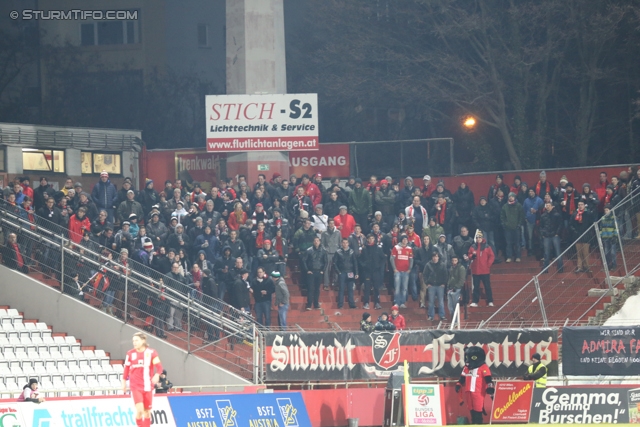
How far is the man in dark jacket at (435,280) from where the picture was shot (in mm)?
25250

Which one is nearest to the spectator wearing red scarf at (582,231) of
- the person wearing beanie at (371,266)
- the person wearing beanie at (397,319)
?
the person wearing beanie at (371,266)

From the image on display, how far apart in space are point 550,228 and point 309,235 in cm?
596

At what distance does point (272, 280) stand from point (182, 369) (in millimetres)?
2985

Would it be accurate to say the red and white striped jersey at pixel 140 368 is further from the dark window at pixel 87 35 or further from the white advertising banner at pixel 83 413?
the dark window at pixel 87 35

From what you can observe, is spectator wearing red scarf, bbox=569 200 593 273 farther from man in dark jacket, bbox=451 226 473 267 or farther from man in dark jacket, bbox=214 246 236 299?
man in dark jacket, bbox=214 246 236 299

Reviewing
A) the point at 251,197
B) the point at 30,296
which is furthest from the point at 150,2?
the point at 30,296

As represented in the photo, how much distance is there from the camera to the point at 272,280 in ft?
80.7

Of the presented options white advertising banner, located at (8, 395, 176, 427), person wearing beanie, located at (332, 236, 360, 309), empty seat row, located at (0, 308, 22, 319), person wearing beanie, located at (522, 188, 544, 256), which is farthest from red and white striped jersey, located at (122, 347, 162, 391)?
person wearing beanie, located at (522, 188, 544, 256)

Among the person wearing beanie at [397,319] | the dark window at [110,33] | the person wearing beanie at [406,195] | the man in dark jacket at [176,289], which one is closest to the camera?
the man in dark jacket at [176,289]

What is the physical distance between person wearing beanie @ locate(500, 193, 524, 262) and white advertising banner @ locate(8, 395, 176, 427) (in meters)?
11.7

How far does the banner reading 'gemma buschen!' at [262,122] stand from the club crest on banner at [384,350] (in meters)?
12.4

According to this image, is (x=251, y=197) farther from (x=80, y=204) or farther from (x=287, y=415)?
(x=287, y=415)

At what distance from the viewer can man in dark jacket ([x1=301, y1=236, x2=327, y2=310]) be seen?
2577 centimetres

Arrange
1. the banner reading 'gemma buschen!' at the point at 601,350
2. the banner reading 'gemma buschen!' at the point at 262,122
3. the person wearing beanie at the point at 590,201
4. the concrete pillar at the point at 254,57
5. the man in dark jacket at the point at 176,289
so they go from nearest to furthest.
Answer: the banner reading 'gemma buschen!' at the point at 601,350, the man in dark jacket at the point at 176,289, the person wearing beanie at the point at 590,201, the banner reading 'gemma buschen!' at the point at 262,122, the concrete pillar at the point at 254,57
